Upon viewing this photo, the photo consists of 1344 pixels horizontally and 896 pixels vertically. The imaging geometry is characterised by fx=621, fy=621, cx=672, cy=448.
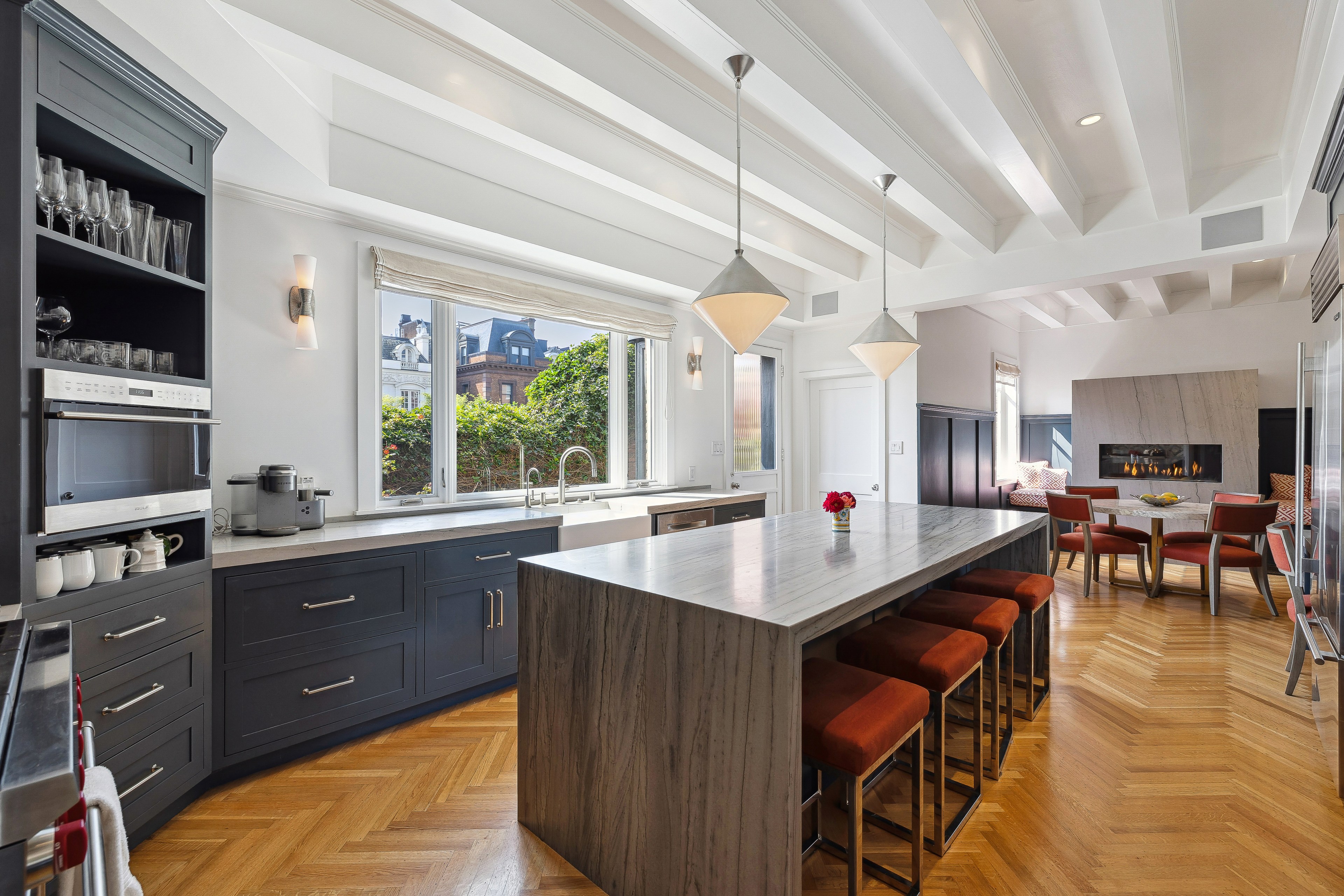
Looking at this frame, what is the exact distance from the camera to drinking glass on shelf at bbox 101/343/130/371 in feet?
6.15

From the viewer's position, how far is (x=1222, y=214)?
3824 mm

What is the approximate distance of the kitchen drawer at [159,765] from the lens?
1.83 meters

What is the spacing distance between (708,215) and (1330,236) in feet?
8.90

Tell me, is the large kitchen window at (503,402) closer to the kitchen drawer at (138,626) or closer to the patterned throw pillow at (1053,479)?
the kitchen drawer at (138,626)

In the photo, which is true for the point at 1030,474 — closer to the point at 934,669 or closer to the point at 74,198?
the point at 934,669

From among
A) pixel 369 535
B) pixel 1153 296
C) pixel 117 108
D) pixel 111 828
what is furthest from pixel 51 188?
pixel 1153 296

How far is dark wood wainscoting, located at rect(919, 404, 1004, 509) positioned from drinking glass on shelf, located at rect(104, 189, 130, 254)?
5.45 metres

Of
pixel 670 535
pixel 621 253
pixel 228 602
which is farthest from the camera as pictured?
pixel 621 253

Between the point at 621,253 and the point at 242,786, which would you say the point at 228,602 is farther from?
the point at 621,253

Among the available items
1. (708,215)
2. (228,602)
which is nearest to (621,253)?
(708,215)

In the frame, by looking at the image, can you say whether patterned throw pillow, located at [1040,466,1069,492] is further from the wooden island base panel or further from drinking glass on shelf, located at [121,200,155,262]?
drinking glass on shelf, located at [121,200,155,262]

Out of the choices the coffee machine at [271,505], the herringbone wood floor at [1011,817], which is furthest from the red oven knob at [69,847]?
the coffee machine at [271,505]

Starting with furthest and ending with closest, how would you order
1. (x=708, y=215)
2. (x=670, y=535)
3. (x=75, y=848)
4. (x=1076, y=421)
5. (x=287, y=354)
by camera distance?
(x=1076, y=421), (x=708, y=215), (x=287, y=354), (x=670, y=535), (x=75, y=848)

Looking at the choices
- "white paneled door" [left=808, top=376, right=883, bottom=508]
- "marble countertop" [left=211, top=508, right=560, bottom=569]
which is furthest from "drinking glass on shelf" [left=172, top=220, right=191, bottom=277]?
"white paneled door" [left=808, top=376, right=883, bottom=508]
